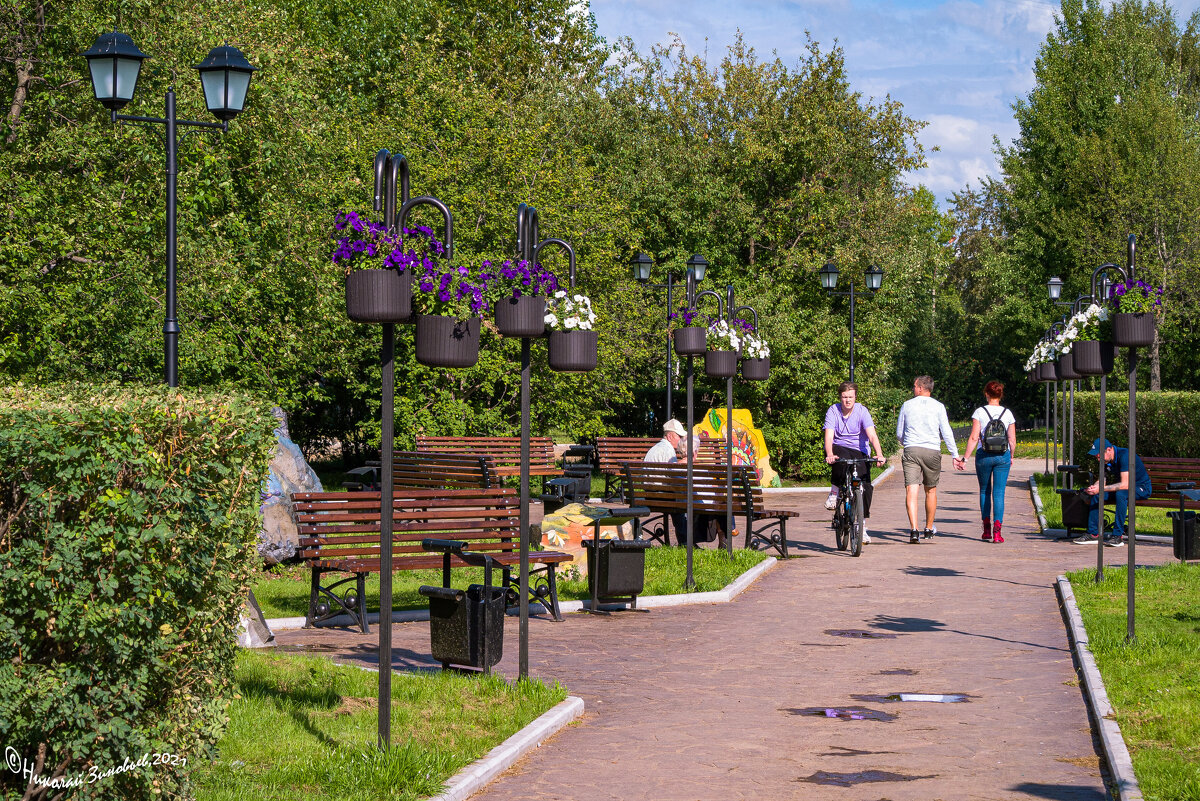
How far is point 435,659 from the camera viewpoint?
28.0 ft

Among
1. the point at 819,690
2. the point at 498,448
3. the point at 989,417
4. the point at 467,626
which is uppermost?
the point at 989,417

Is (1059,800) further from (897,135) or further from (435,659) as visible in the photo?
(897,135)

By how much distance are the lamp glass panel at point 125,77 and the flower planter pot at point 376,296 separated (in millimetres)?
5509

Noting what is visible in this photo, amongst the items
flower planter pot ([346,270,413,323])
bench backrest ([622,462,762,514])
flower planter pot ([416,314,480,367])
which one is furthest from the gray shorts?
flower planter pot ([346,270,413,323])

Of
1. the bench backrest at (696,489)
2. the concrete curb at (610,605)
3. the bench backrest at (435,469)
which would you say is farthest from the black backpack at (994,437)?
the bench backrest at (435,469)

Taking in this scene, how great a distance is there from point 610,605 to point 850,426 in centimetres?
549

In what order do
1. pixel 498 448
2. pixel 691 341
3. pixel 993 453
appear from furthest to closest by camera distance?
pixel 498 448, pixel 993 453, pixel 691 341

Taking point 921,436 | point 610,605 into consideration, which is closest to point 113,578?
point 610,605

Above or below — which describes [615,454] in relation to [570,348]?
below

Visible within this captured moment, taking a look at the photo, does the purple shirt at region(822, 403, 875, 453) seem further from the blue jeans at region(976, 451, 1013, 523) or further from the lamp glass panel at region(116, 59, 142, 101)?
the lamp glass panel at region(116, 59, 142, 101)

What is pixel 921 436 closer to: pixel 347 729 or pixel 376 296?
Answer: pixel 347 729

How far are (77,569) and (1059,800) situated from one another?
433 centimetres

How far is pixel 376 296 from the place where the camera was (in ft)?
21.4

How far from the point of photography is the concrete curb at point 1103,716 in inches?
233
